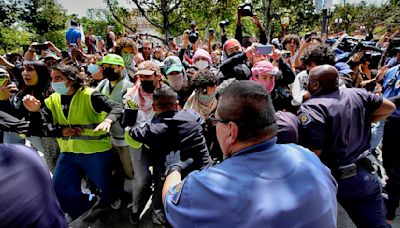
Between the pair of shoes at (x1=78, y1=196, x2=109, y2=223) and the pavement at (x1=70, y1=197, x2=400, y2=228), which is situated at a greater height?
the pair of shoes at (x1=78, y1=196, x2=109, y2=223)

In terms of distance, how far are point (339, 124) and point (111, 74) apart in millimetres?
2463

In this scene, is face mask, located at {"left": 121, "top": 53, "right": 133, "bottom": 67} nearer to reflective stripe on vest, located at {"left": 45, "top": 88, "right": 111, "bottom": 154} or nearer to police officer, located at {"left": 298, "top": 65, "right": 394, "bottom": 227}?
reflective stripe on vest, located at {"left": 45, "top": 88, "right": 111, "bottom": 154}

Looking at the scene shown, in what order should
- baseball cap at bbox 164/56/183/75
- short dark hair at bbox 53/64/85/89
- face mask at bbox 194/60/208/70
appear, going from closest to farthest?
short dark hair at bbox 53/64/85/89 → baseball cap at bbox 164/56/183/75 → face mask at bbox 194/60/208/70

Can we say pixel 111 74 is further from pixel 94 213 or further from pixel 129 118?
pixel 94 213

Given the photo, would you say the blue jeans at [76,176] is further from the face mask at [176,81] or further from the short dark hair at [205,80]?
the short dark hair at [205,80]

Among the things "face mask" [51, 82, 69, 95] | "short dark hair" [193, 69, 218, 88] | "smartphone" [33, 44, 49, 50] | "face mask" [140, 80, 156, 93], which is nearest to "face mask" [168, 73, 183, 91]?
"short dark hair" [193, 69, 218, 88]

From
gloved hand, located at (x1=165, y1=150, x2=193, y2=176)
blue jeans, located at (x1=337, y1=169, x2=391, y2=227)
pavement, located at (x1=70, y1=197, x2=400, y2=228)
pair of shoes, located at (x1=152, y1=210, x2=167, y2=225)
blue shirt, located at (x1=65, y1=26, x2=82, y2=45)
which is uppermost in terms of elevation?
blue shirt, located at (x1=65, y1=26, x2=82, y2=45)

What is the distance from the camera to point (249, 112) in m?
1.24

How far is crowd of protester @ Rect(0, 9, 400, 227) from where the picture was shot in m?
2.03

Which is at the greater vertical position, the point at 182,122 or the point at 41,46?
the point at 41,46

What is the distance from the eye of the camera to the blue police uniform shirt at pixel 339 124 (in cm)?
203

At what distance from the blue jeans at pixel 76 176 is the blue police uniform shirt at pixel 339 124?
206 centimetres

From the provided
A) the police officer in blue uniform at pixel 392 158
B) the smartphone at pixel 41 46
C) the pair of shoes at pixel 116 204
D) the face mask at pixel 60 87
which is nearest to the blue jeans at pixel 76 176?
the pair of shoes at pixel 116 204

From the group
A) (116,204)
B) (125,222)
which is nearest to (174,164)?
(125,222)
